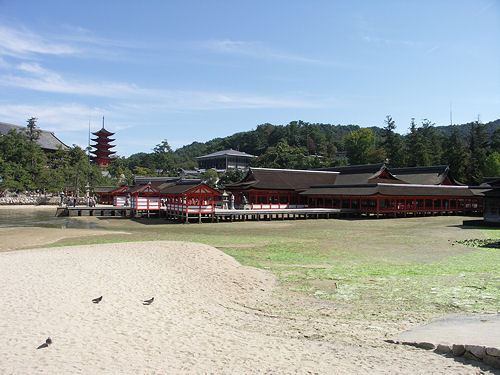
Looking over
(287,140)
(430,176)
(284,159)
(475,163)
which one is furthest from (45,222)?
(287,140)

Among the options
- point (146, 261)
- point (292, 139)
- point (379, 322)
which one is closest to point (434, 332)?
point (379, 322)

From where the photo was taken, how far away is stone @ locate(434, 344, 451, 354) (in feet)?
20.5

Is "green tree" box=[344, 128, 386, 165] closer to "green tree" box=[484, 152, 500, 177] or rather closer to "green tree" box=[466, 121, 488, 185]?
"green tree" box=[466, 121, 488, 185]

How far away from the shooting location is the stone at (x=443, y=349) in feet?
20.5

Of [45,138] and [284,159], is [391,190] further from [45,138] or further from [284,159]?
[45,138]

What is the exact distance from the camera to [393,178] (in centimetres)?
4403

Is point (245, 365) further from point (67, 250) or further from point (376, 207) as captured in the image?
point (376, 207)

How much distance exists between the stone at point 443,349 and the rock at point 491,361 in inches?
21.3

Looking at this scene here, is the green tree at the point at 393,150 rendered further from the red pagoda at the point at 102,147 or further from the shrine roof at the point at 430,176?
the red pagoda at the point at 102,147

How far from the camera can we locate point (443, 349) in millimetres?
6285

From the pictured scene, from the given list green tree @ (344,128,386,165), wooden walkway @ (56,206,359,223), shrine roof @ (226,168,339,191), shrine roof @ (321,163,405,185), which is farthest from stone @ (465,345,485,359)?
green tree @ (344,128,386,165)

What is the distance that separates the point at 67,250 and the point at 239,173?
54157 mm

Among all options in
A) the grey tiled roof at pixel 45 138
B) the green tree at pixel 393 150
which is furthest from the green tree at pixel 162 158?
the green tree at pixel 393 150

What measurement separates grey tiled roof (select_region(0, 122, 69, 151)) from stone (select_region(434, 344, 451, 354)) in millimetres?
68023
